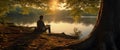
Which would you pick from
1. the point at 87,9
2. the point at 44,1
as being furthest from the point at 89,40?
the point at 44,1

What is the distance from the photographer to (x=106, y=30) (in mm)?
11430

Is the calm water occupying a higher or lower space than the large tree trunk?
lower

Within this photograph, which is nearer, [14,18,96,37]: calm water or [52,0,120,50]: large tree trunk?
[52,0,120,50]: large tree trunk

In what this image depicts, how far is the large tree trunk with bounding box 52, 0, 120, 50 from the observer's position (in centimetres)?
1127

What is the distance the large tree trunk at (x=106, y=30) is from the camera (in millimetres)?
11273

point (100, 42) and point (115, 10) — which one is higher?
point (115, 10)

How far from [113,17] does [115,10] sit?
285 millimetres

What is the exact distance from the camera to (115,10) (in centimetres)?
1156

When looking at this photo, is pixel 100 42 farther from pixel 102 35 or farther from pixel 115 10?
pixel 115 10

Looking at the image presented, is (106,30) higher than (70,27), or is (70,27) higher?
(106,30)

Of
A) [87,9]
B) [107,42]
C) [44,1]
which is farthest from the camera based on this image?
[44,1]

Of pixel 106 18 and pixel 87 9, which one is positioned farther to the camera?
pixel 87 9

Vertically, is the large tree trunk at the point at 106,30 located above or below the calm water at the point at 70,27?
above

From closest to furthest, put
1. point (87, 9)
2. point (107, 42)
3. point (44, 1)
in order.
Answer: point (107, 42) < point (87, 9) < point (44, 1)
